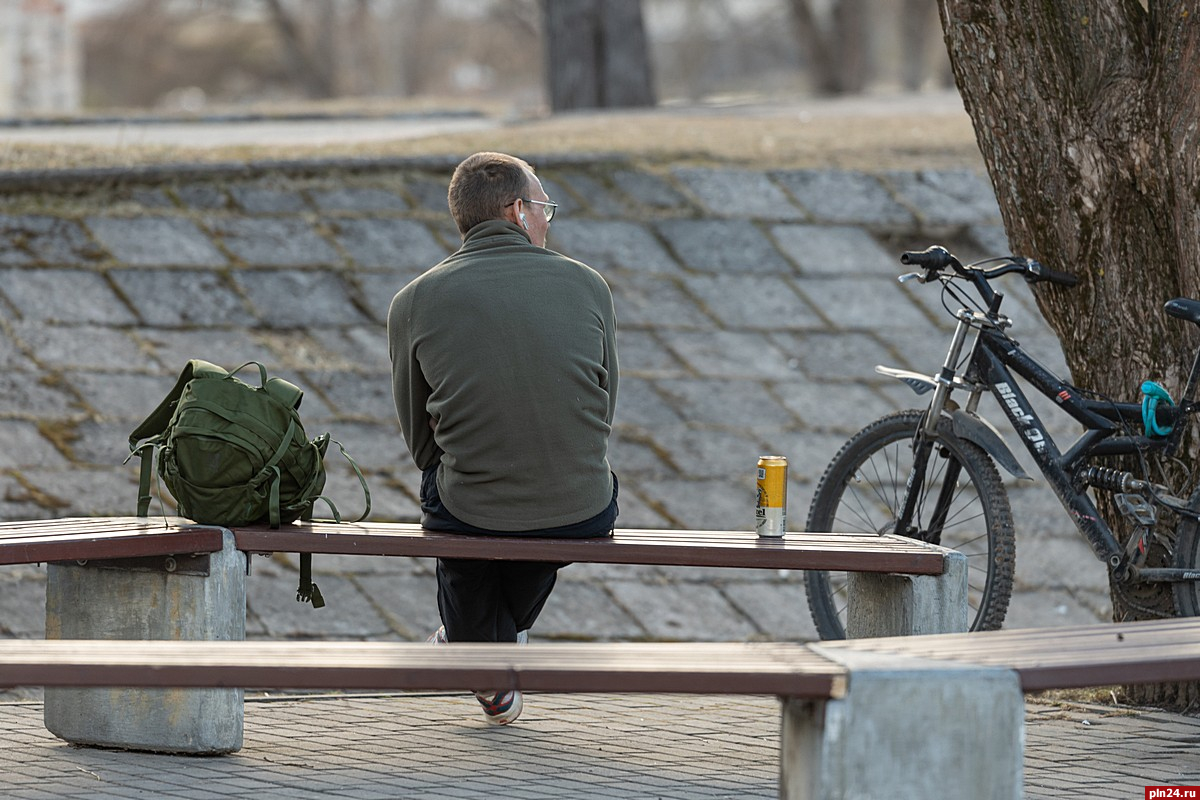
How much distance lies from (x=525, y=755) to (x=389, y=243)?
15.2 feet

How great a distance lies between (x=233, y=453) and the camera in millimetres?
4445

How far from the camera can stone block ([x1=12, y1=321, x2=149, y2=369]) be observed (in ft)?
24.7

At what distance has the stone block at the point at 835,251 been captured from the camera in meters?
9.03

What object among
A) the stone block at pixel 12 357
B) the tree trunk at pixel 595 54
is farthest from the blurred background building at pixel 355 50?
the stone block at pixel 12 357

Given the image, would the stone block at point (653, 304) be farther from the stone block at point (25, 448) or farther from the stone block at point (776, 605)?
the stone block at point (25, 448)

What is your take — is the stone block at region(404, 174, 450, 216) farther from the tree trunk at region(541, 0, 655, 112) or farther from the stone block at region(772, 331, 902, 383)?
the tree trunk at region(541, 0, 655, 112)

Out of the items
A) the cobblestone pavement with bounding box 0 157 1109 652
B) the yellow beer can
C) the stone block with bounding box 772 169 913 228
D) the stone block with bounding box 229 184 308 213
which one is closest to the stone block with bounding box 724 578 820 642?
the cobblestone pavement with bounding box 0 157 1109 652

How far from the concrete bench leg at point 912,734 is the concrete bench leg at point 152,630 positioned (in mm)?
1722

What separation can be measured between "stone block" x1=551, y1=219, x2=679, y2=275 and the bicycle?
3596mm

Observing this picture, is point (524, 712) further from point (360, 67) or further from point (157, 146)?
point (360, 67)

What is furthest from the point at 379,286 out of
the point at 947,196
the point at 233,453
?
the point at 233,453

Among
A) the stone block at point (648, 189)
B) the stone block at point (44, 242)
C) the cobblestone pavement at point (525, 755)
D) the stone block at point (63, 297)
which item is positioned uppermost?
the stone block at point (648, 189)

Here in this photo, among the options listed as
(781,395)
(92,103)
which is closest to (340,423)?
(781,395)

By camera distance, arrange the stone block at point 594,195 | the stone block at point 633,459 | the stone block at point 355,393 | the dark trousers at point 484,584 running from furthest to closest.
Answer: the stone block at point 594,195 → the stone block at point 355,393 → the stone block at point 633,459 → the dark trousers at point 484,584
